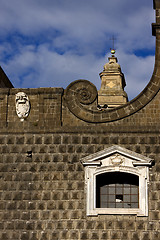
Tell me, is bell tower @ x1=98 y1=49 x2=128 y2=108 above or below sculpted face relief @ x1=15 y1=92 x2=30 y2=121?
above

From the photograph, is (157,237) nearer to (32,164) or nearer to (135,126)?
(135,126)

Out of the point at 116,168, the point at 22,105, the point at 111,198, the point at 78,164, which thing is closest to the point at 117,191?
the point at 111,198

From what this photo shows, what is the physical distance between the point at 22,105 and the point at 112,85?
20.5m

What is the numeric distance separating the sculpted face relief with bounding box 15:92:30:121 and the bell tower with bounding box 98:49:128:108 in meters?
17.3

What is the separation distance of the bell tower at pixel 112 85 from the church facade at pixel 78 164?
56.8ft

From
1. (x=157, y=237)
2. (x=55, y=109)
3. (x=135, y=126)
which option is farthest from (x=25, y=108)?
(x=157, y=237)

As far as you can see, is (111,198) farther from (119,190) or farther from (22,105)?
(22,105)

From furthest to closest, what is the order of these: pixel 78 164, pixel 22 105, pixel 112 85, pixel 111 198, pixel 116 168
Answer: pixel 112 85 < pixel 22 105 < pixel 78 164 < pixel 111 198 < pixel 116 168

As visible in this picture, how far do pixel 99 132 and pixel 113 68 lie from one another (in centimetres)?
2243

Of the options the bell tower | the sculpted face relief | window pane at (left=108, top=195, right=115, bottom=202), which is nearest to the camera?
window pane at (left=108, top=195, right=115, bottom=202)

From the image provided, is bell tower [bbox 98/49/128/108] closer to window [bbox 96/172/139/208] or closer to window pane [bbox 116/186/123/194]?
window [bbox 96/172/139/208]

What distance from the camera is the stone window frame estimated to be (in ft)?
54.9

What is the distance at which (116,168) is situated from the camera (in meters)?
17.1

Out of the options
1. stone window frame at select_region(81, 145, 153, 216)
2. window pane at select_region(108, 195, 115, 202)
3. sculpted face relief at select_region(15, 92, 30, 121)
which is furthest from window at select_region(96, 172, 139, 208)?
sculpted face relief at select_region(15, 92, 30, 121)
